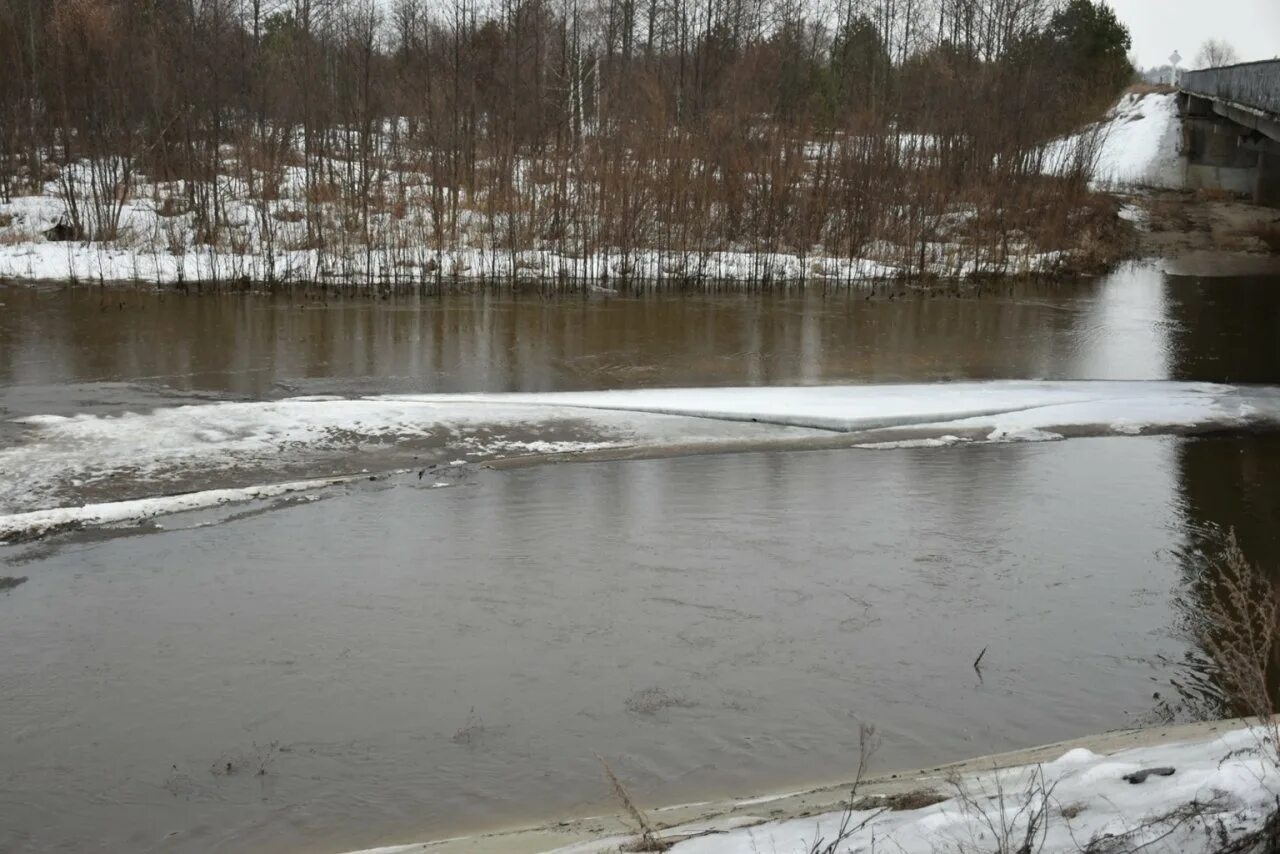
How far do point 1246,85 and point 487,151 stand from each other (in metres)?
18.6

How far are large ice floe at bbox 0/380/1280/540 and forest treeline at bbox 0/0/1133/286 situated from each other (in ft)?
32.2

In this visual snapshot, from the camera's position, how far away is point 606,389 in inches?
544

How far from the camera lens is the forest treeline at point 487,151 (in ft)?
75.9

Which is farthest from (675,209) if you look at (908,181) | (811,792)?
(811,792)

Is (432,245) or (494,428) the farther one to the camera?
(432,245)

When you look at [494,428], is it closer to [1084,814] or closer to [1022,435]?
[1022,435]

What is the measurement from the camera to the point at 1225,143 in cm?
3750

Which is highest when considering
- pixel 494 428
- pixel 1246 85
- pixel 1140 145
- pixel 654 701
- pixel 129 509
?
pixel 1140 145

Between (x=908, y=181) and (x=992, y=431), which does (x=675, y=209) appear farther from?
(x=992, y=431)

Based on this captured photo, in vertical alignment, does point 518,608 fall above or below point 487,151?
below

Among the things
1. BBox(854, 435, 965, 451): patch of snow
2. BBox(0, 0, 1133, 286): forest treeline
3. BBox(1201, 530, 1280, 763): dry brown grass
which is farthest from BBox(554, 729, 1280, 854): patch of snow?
BBox(0, 0, 1133, 286): forest treeline

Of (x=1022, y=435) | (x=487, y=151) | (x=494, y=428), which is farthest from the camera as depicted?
(x=487, y=151)

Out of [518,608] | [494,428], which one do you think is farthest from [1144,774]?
[494,428]

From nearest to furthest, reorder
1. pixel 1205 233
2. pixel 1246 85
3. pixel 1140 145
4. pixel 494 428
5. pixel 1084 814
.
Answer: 1. pixel 1084 814
2. pixel 494 428
3. pixel 1246 85
4. pixel 1205 233
5. pixel 1140 145
